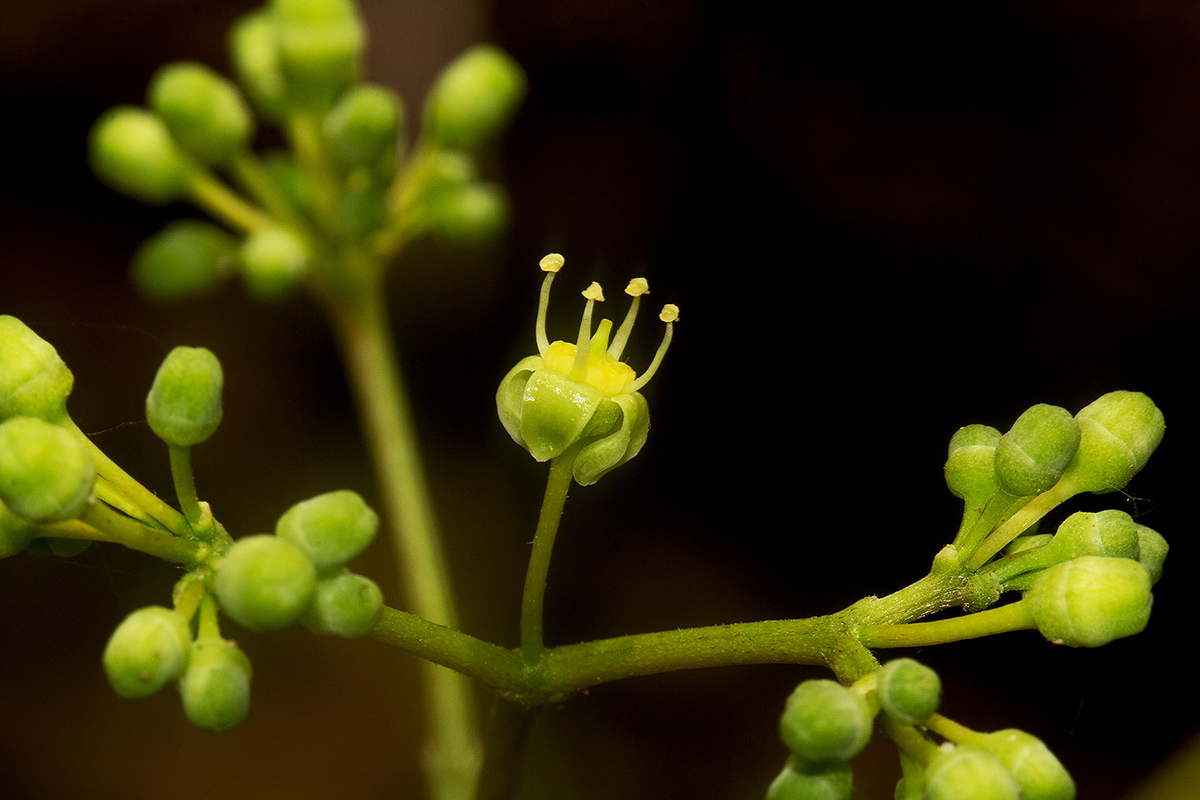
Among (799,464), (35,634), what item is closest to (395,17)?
(799,464)

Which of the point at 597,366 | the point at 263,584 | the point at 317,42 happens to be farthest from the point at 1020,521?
the point at 317,42

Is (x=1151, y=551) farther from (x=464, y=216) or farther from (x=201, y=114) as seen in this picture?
(x=201, y=114)

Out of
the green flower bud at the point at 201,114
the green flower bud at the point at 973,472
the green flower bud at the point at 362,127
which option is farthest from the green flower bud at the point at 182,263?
the green flower bud at the point at 973,472

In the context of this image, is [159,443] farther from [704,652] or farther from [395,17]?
[704,652]

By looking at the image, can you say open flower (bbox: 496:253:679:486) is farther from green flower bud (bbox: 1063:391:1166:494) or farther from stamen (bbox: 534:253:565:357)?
green flower bud (bbox: 1063:391:1166:494)

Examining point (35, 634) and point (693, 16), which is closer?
point (35, 634)
